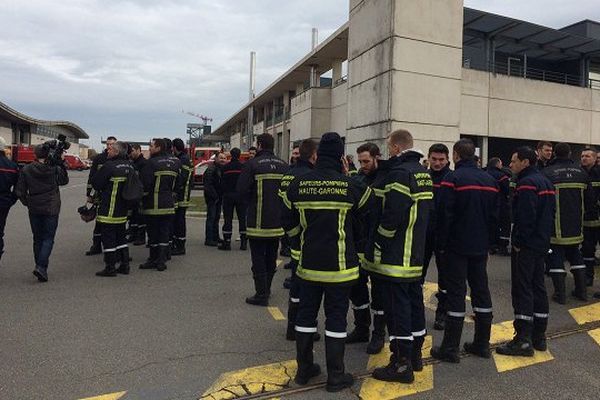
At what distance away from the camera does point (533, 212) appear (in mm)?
4648

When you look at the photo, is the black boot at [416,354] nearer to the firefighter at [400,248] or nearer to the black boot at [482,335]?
the firefighter at [400,248]

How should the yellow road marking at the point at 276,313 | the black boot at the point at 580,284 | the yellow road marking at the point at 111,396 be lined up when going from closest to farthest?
the yellow road marking at the point at 111,396
the yellow road marking at the point at 276,313
the black boot at the point at 580,284

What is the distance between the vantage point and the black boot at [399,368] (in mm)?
3947

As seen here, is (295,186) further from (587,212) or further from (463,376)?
(587,212)

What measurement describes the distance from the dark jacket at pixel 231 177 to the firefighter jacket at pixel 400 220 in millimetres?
5792

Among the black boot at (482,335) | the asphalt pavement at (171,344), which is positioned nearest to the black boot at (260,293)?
the asphalt pavement at (171,344)

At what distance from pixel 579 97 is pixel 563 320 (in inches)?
860

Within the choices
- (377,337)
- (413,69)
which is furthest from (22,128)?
(377,337)

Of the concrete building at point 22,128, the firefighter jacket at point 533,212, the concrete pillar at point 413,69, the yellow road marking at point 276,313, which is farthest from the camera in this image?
the concrete building at point 22,128

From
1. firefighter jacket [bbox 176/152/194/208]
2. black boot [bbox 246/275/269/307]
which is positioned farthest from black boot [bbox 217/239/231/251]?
black boot [bbox 246/275/269/307]

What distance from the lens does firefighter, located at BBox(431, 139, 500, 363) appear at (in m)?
4.43

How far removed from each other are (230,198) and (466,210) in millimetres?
6029

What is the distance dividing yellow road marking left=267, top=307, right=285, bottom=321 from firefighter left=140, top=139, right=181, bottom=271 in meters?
2.60

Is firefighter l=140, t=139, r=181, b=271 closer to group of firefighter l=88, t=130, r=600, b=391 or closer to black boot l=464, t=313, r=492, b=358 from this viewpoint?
group of firefighter l=88, t=130, r=600, b=391
